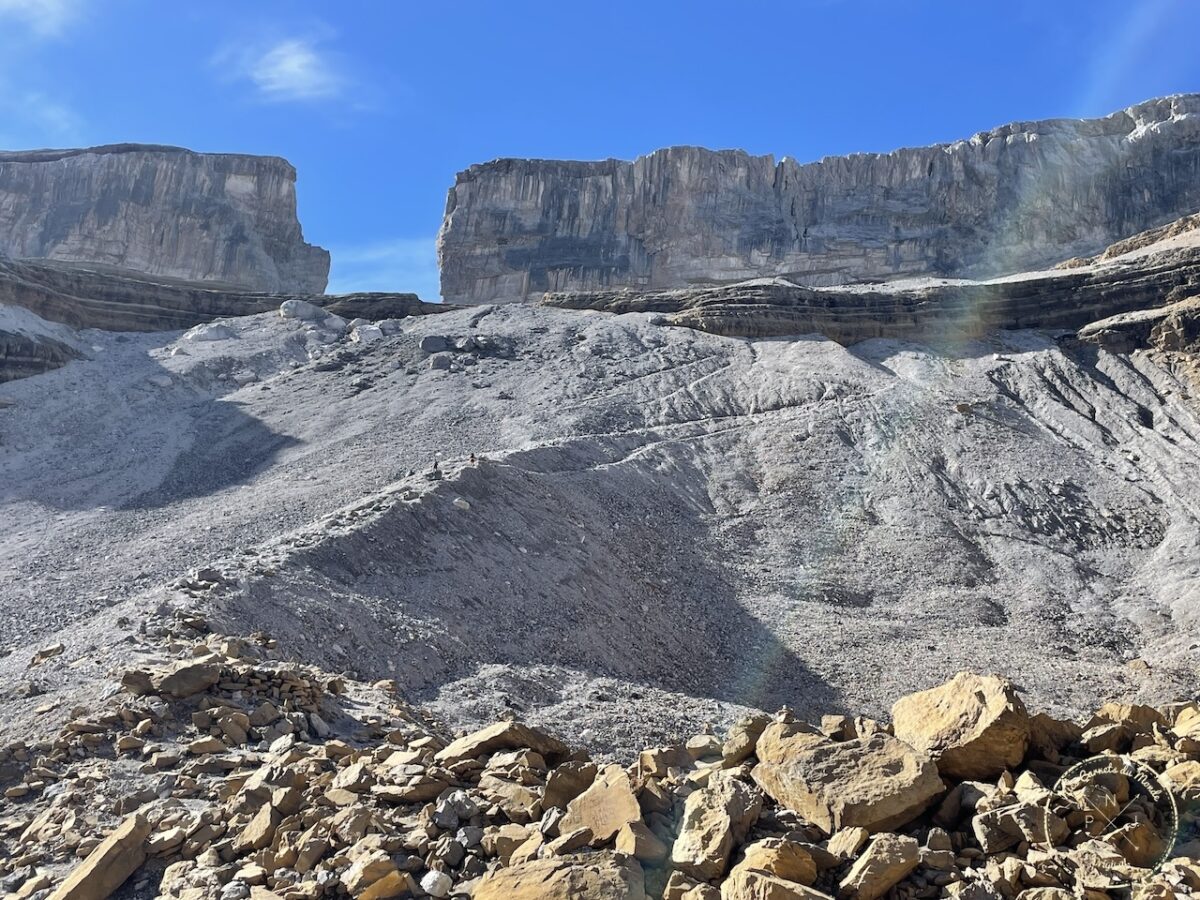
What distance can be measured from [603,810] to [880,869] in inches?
62.0

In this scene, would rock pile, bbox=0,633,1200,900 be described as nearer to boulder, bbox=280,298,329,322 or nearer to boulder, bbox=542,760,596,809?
boulder, bbox=542,760,596,809

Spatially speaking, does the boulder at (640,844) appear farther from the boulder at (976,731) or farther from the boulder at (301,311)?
the boulder at (301,311)

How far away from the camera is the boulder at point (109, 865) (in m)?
6.37

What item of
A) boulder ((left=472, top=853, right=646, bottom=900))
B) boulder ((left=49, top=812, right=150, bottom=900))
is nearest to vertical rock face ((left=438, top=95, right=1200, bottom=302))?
boulder ((left=49, top=812, right=150, bottom=900))

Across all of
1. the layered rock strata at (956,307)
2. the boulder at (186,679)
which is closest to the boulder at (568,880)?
the boulder at (186,679)

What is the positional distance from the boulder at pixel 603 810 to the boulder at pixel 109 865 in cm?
287

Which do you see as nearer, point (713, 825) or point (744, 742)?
point (713, 825)

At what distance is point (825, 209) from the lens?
62.1m

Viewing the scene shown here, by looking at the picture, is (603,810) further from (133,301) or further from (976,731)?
(133,301)

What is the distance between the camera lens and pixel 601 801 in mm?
5938

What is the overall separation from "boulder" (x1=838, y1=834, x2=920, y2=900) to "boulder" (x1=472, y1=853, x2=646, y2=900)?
1.04 metres

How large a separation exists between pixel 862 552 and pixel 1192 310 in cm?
1853

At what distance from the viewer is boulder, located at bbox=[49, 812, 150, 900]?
637cm

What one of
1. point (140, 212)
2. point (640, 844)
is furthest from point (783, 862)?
point (140, 212)
